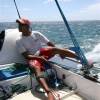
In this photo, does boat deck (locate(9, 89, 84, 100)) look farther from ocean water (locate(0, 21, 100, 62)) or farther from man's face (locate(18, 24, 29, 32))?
ocean water (locate(0, 21, 100, 62))

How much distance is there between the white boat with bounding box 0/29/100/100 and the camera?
4223 millimetres

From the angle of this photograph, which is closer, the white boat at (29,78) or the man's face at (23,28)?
the white boat at (29,78)

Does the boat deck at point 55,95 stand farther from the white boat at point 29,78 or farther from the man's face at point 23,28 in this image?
the man's face at point 23,28

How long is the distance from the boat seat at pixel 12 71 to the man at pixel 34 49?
20 centimetres

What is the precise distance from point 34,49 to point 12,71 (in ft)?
2.06

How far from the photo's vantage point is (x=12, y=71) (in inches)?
192

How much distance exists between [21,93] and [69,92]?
761mm

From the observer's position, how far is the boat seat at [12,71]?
4.63m

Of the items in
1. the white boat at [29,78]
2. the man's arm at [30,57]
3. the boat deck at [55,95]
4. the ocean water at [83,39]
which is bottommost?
the ocean water at [83,39]

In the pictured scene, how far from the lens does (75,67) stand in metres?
5.04

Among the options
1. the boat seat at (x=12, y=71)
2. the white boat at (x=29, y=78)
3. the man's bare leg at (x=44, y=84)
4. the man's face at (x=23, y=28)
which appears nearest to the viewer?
the man's bare leg at (x=44, y=84)

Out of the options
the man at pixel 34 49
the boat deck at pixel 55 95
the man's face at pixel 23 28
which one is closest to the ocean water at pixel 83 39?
→ the man at pixel 34 49

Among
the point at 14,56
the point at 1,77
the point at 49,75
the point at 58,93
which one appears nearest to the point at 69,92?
the point at 58,93

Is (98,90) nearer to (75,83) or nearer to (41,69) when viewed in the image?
(75,83)
